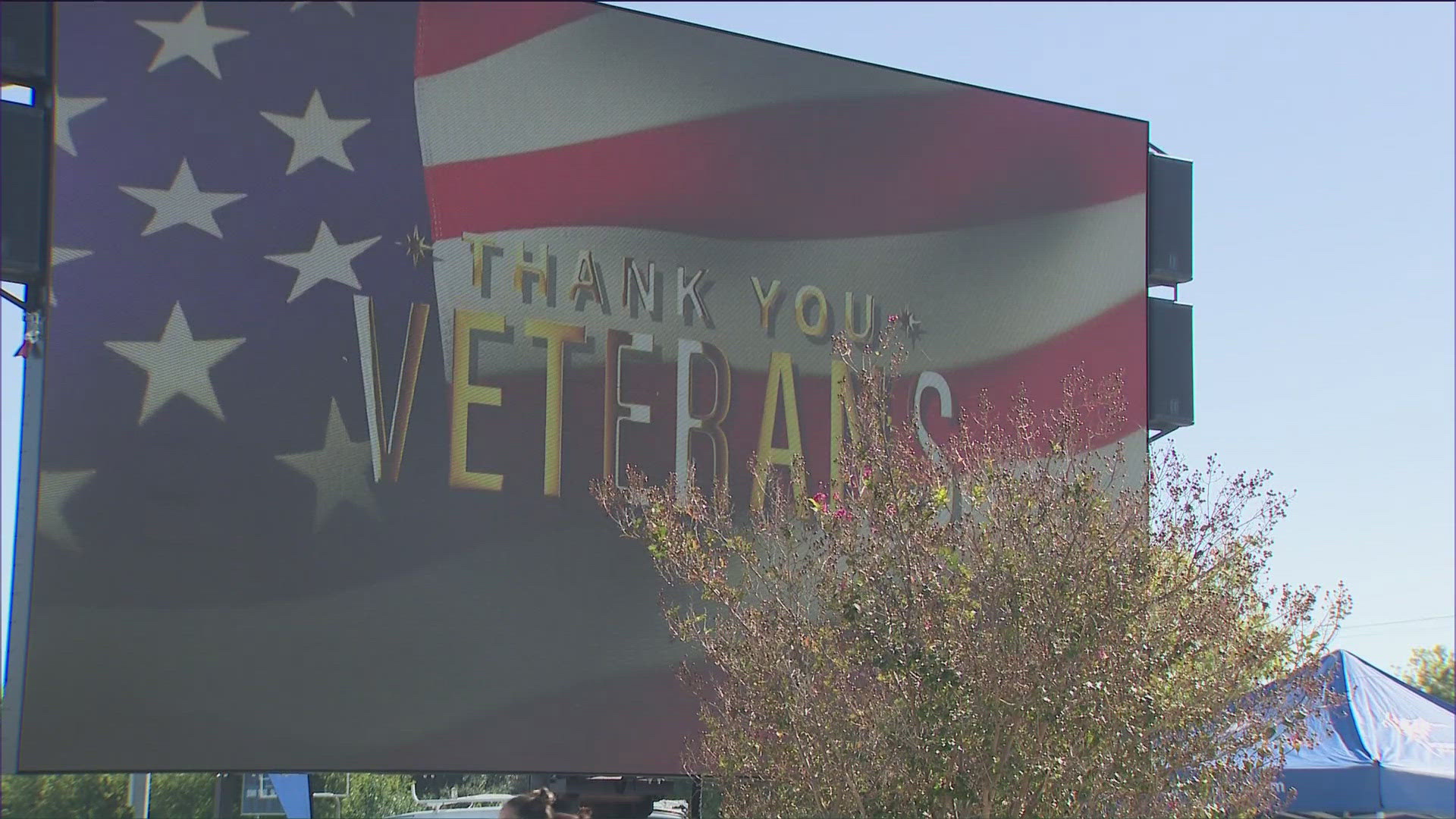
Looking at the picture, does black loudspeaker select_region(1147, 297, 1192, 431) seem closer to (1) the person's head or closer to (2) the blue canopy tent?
(2) the blue canopy tent

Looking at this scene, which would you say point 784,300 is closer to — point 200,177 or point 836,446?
point 836,446

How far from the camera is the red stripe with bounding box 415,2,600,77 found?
45.4 ft

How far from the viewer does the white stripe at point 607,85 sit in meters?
13.9

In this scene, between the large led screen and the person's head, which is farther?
the person's head

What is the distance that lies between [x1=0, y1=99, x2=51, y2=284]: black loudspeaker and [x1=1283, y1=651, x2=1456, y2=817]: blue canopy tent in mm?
10987

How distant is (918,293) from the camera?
16.2 meters

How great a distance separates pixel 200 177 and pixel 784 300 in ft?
18.7

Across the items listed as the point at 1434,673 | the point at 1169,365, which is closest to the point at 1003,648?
the point at 1169,365

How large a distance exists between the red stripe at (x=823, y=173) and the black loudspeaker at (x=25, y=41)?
321 cm

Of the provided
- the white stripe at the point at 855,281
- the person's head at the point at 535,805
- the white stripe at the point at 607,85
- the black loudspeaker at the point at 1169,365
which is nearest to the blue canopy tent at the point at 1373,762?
the black loudspeaker at the point at 1169,365

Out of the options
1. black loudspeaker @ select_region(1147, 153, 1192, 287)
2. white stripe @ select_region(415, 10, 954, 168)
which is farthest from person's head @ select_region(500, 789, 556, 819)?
black loudspeaker @ select_region(1147, 153, 1192, 287)

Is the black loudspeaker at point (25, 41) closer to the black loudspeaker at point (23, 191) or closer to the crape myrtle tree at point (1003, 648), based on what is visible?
the black loudspeaker at point (23, 191)

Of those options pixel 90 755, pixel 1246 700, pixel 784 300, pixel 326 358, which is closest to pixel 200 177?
pixel 326 358

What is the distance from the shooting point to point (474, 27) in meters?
14.1
